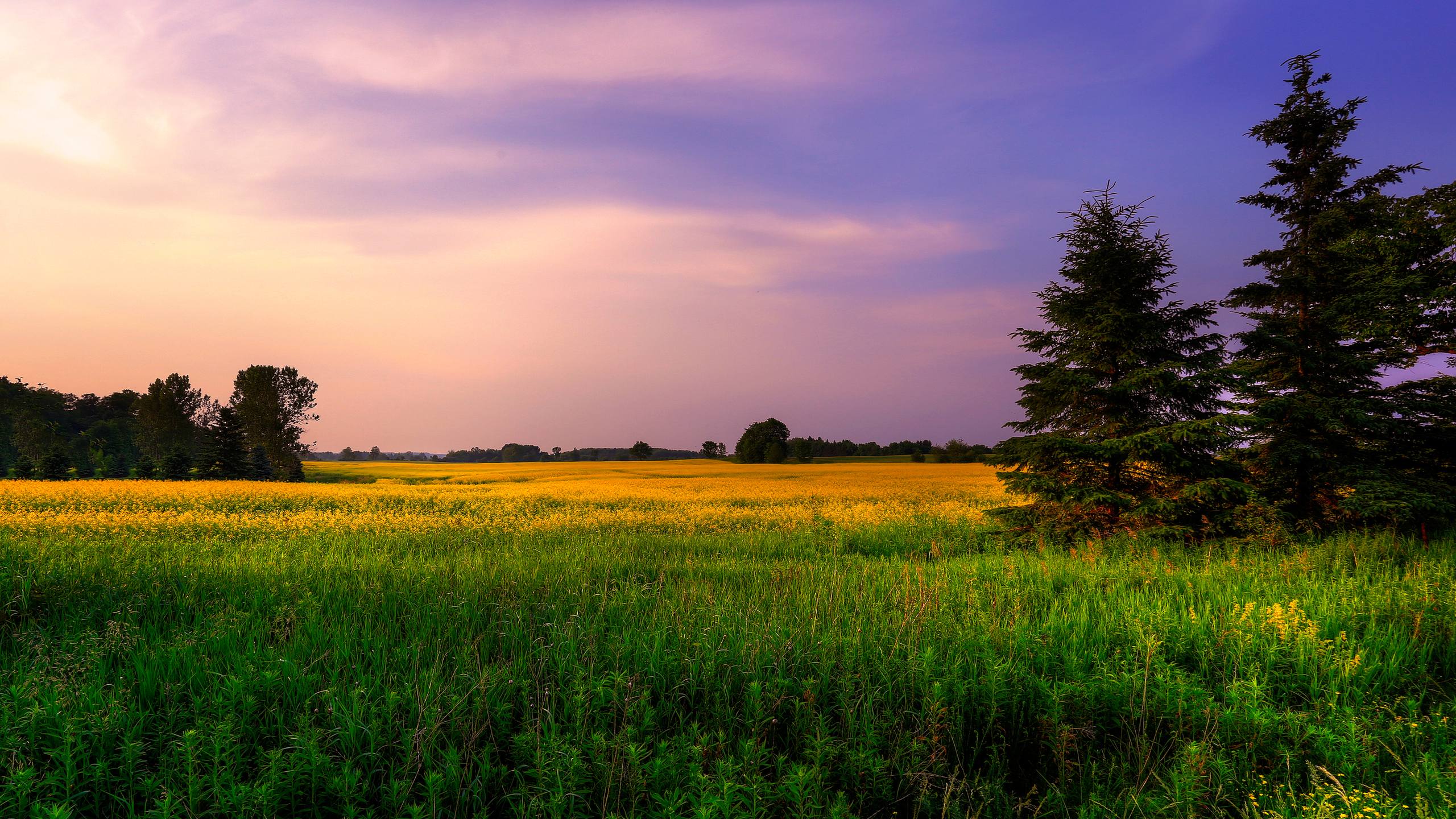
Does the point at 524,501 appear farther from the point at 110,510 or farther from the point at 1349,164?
the point at 1349,164

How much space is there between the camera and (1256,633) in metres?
4.87

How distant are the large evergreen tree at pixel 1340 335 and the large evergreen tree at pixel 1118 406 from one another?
64.4 inches

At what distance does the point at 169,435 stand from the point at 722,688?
10421 cm

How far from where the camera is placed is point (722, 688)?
380 centimetres

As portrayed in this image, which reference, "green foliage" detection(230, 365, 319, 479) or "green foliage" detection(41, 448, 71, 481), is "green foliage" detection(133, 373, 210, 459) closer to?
"green foliage" detection(230, 365, 319, 479)

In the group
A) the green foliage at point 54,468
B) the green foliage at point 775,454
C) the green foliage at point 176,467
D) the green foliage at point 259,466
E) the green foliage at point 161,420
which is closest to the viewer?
the green foliage at point 54,468

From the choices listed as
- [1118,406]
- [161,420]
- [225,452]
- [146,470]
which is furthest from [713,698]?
[161,420]

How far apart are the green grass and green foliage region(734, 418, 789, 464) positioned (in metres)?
80.5

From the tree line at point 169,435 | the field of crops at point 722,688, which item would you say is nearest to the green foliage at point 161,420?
the tree line at point 169,435

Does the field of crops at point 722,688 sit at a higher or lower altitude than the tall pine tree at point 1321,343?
lower

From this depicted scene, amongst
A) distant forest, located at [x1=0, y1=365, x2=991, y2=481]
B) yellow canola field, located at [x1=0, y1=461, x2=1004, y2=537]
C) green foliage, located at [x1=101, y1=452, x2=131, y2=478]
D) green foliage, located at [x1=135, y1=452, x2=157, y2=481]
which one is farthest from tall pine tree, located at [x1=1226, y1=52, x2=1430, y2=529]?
green foliage, located at [x1=101, y1=452, x2=131, y2=478]

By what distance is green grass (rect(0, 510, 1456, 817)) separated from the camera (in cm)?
285

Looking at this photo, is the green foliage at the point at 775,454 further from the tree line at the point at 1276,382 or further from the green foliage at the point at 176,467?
the tree line at the point at 1276,382

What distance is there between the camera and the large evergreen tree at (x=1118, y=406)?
9891 millimetres
